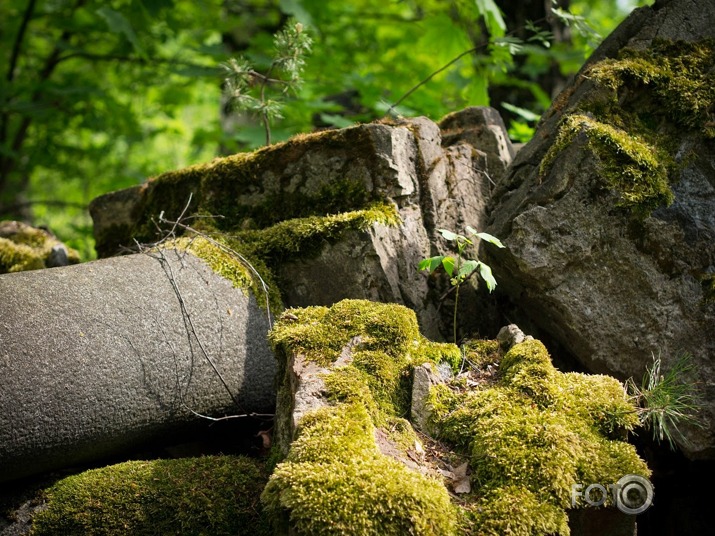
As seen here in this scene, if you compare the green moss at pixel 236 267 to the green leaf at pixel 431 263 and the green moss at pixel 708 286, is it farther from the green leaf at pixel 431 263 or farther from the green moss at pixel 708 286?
the green moss at pixel 708 286

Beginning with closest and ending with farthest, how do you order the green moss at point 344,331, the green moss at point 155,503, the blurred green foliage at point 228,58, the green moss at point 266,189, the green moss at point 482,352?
the green moss at point 155,503, the green moss at point 344,331, the green moss at point 482,352, the green moss at point 266,189, the blurred green foliage at point 228,58

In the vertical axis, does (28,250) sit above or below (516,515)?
below

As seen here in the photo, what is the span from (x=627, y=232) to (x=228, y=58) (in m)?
4.09

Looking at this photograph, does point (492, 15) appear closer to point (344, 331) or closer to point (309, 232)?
point (309, 232)

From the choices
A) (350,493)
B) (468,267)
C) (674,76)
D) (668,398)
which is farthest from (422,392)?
(674,76)

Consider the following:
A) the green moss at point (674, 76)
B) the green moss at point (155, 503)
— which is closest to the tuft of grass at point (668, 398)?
the green moss at point (674, 76)

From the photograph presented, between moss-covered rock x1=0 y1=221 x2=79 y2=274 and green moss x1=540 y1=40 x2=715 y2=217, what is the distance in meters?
3.57

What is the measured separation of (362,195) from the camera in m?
3.62

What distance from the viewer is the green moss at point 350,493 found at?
1935mm

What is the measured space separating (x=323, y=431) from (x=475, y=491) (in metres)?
0.61

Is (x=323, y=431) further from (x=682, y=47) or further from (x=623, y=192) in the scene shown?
(x=682, y=47)

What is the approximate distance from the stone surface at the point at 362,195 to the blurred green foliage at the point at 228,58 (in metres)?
1.23

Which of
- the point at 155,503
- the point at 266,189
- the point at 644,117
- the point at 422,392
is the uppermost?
the point at 644,117

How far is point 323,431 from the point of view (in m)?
2.24
